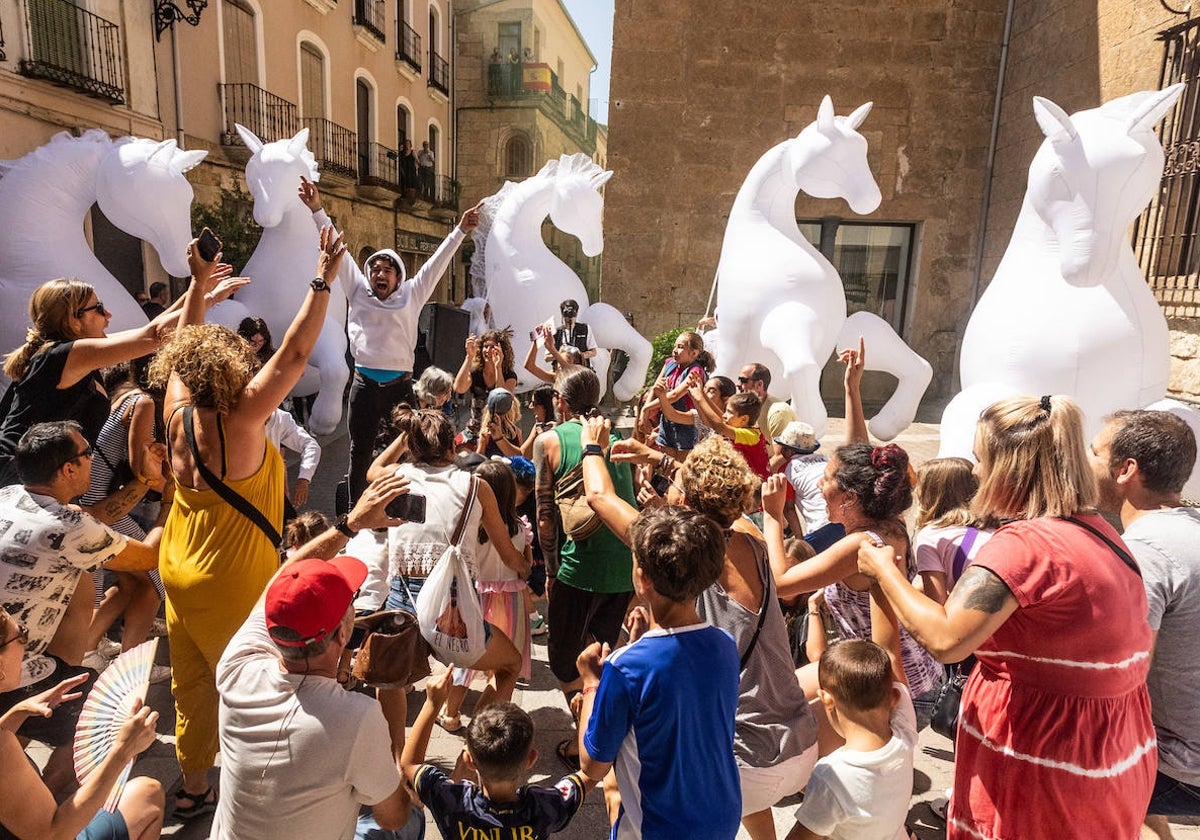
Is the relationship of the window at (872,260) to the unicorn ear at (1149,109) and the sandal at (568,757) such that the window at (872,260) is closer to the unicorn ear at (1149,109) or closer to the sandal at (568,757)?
the unicorn ear at (1149,109)

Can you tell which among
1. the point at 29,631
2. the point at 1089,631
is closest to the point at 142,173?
the point at 29,631

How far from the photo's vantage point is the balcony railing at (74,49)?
790 cm

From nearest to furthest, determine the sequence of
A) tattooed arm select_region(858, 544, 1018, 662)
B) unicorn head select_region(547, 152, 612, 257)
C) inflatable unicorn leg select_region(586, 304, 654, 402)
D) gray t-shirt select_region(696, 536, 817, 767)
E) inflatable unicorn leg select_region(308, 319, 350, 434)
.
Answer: tattooed arm select_region(858, 544, 1018, 662) → gray t-shirt select_region(696, 536, 817, 767) → inflatable unicorn leg select_region(308, 319, 350, 434) → unicorn head select_region(547, 152, 612, 257) → inflatable unicorn leg select_region(586, 304, 654, 402)

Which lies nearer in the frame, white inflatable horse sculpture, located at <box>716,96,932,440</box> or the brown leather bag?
the brown leather bag

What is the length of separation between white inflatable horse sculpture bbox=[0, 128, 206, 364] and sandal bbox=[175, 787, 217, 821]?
4.08m

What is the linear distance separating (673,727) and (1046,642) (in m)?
0.76

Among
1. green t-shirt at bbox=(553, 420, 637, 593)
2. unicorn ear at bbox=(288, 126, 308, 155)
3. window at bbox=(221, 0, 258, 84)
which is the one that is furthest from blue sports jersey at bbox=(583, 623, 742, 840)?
window at bbox=(221, 0, 258, 84)

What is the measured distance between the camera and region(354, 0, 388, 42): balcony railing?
47.8 feet

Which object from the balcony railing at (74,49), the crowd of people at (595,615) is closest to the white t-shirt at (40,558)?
the crowd of people at (595,615)

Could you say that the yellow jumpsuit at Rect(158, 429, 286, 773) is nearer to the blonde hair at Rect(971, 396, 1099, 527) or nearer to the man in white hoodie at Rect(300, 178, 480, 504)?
the blonde hair at Rect(971, 396, 1099, 527)

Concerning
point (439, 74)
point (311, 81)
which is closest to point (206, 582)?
point (311, 81)

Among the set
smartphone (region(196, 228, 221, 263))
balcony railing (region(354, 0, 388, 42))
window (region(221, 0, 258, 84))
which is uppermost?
balcony railing (region(354, 0, 388, 42))

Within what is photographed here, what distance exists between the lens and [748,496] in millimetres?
1705

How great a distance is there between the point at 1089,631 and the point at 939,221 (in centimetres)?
950
